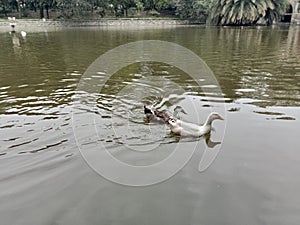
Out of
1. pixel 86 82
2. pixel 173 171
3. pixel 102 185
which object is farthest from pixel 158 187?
pixel 86 82

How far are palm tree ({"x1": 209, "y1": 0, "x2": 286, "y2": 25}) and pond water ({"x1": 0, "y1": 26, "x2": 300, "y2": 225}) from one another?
3066 centimetres

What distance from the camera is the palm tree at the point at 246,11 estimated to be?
3628 cm

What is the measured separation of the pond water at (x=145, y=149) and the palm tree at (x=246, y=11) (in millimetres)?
30658

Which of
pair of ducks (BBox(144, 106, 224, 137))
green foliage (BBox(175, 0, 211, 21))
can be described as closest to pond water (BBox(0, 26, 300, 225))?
pair of ducks (BBox(144, 106, 224, 137))

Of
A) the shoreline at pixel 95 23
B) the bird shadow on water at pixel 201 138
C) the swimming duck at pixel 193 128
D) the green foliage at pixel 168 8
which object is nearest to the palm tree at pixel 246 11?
the green foliage at pixel 168 8

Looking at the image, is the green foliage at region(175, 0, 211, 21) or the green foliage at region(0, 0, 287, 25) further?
the green foliage at region(175, 0, 211, 21)

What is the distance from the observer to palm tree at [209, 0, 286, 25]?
36.3m

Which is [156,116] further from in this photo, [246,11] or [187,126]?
[246,11]

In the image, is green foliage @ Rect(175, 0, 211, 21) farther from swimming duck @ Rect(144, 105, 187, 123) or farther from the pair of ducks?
the pair of ducks

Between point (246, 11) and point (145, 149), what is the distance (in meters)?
36.6

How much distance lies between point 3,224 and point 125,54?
1219cm

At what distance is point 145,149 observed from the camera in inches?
183

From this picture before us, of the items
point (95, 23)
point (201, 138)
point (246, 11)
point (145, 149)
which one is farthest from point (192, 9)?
point (145, 149)

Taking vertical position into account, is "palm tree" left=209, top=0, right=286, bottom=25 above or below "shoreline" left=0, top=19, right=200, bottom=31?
above
